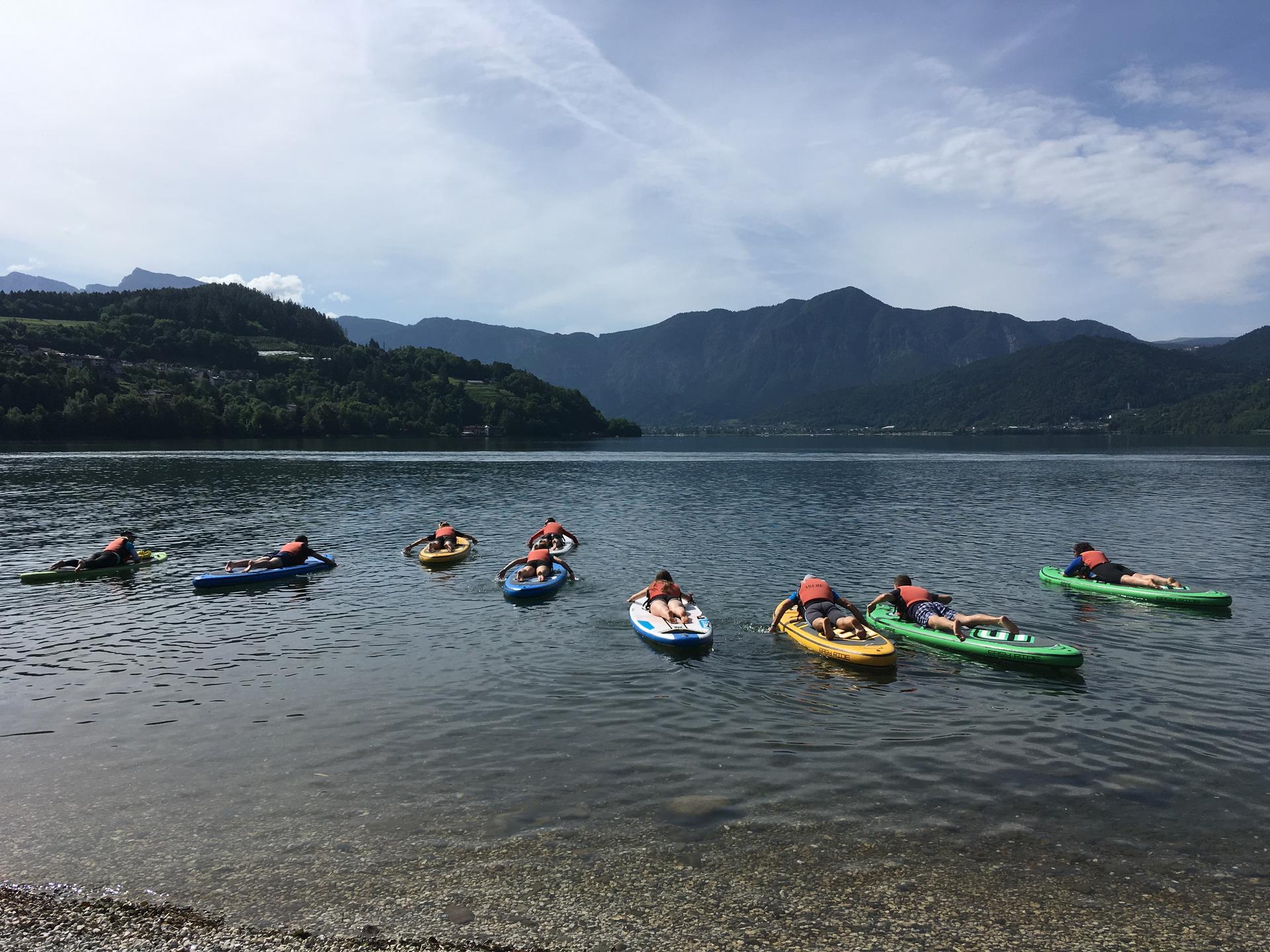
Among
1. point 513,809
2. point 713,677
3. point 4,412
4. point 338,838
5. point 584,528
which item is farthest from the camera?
point 4,412

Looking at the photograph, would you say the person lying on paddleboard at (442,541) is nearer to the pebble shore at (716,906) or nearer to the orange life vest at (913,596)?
the orange life vest at (913,596)

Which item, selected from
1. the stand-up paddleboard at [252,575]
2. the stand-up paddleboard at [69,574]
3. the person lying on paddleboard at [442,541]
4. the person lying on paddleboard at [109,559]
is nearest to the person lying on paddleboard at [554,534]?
the person lying on paddleboard at [442,541]

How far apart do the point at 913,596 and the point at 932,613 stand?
98cm

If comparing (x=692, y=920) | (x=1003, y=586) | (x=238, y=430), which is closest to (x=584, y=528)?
(x=1003, y=586)

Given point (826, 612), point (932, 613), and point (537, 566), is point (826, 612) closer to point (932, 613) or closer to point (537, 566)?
point (932, 613)

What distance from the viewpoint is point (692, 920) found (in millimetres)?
9656

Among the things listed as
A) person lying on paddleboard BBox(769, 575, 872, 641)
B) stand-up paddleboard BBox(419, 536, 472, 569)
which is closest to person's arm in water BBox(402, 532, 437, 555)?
stand-up paddleboard BBox(419, 536, 472, 569)

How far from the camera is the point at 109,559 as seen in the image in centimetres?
3431

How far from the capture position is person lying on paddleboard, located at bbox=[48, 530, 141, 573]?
33.9 m

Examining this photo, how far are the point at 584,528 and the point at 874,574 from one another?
23.0 m

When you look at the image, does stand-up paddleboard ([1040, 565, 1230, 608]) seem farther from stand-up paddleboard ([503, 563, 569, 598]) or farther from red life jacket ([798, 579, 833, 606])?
stand-up paddleboard ([503, 563, 569, 598])

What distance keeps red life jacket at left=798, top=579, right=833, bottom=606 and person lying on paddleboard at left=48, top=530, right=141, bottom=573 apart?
30398mm

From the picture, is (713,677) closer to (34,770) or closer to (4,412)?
(34,770)

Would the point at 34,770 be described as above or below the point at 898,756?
below
